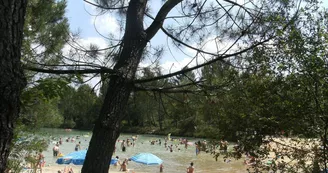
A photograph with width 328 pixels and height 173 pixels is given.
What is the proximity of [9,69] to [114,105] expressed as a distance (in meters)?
0.88

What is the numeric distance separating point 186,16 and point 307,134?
1.51m

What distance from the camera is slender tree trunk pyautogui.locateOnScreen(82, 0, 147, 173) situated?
6.29 ft

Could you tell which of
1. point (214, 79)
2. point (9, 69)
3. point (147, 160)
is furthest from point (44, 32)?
point (147, 160)

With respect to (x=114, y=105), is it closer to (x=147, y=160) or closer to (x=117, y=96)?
(x=117, y=96)

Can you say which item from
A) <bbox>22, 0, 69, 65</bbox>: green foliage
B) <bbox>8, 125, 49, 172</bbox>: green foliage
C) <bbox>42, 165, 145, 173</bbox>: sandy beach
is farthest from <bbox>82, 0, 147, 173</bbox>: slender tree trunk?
<bbox>42, 165, 145, 173</bbox>: sandy beach

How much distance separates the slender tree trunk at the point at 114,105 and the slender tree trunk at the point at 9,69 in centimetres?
77

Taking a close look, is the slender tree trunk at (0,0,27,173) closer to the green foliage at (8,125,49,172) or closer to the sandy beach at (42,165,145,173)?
the green foliage at (8,125,49,172)

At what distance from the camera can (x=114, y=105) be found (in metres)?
1.98

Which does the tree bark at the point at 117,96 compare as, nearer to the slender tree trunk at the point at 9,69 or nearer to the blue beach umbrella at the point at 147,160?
the slender tree trunk at the point at 9,69

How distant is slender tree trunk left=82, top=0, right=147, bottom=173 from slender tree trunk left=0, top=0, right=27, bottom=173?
0.77 metres

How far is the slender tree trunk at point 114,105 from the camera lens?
192 cm

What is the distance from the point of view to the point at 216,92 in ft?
8.02

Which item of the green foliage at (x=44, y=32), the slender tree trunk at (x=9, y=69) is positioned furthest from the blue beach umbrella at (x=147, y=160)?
the slender tree trunk at (x=9, y=69)

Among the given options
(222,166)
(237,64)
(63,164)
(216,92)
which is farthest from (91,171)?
(222,166)
